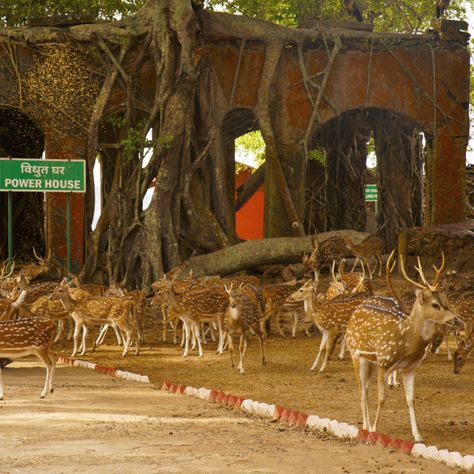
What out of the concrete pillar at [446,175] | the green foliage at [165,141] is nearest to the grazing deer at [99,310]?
the green foliage at [165,141]

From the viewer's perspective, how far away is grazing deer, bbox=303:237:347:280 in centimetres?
2167

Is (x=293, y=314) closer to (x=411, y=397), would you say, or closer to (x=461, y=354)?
(x=461, y=354)

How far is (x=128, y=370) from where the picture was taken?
14781 millimetres

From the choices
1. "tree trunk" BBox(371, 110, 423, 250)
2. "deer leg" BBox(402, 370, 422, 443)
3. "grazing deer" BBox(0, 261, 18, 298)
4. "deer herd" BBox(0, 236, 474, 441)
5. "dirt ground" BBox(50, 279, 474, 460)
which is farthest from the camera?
"tree trunk" BBox(371, 110, 423, 250)

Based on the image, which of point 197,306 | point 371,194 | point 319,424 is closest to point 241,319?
point 197,306

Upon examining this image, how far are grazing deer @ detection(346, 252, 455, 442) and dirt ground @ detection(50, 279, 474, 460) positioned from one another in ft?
1.36

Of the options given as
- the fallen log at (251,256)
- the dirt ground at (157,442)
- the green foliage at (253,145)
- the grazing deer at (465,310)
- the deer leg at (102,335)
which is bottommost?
the dirt ground at (157,442)

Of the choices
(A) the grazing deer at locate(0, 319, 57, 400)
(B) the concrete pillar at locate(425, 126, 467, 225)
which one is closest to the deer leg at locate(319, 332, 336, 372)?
(A) the grazing deer at locate(0, 319, 57, 400)

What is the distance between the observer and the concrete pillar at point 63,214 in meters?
23.9

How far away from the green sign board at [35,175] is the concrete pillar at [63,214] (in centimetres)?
555

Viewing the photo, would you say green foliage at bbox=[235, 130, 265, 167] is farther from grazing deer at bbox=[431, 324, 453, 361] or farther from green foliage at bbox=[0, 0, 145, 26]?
grazing deer at bbox=[431, 324, 453, 361]

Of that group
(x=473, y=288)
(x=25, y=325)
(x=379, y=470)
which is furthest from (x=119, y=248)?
(x=379, y=470)

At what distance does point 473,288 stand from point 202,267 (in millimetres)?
5084

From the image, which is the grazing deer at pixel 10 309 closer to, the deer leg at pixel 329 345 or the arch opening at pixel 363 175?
the deer leg at pixel 329 345
